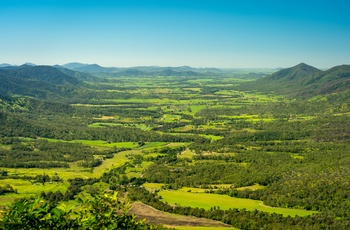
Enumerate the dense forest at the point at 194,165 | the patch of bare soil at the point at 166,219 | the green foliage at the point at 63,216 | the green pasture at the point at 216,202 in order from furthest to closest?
1. the green pasture at the point at 216,202
2. the dense forest at the point at 194,165
3. the patch of bare soil at the point at 166,219
4. the green foliage at the point at 63,216

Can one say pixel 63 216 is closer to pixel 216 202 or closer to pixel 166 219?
pixel 166 219

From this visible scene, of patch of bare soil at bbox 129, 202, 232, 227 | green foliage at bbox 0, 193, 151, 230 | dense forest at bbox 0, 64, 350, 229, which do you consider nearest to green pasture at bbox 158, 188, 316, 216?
dense forest at bbox 0, 64, 350, 229

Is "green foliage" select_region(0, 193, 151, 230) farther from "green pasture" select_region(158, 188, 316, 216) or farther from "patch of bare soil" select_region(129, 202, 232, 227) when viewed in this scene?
"green pasture" select_region(158, 188, 316, 216)

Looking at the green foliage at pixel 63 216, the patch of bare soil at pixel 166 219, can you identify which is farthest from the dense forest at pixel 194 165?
the patch of bare soil at pixel 166 219

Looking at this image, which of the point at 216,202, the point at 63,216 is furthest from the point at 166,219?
the point at 63,216

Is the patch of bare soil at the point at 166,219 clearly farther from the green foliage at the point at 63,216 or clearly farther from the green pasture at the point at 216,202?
the green foliage at the point at 63,216

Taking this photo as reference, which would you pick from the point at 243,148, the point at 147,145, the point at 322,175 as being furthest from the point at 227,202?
the point at 147,145

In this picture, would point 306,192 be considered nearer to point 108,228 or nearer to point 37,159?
point 108,228
